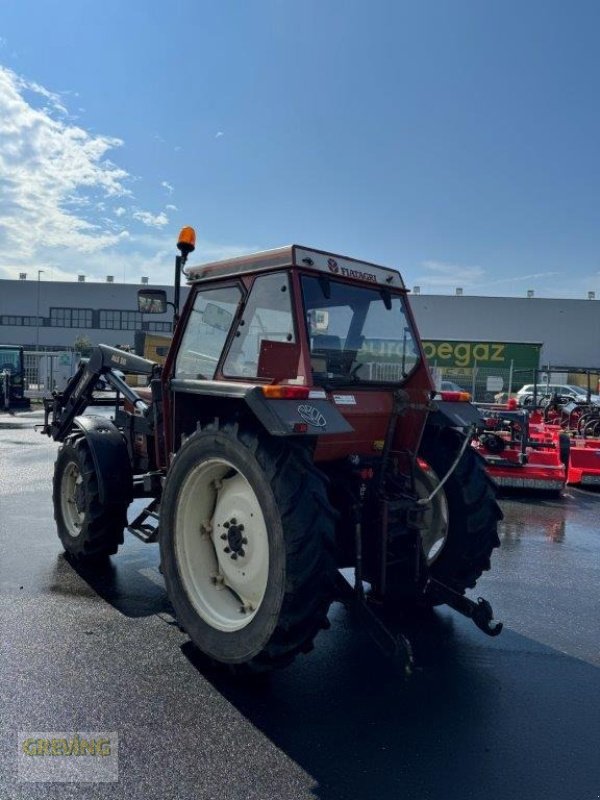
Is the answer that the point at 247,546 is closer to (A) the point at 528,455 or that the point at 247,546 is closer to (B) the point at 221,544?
(B) the point at 221,544

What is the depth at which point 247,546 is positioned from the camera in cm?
350

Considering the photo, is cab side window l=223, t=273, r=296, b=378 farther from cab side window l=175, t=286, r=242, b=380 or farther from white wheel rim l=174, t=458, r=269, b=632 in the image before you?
white wheel rim l=174, t=458, r=269, b=632

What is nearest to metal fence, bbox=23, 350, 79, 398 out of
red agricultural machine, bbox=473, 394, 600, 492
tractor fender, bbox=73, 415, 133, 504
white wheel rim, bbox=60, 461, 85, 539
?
red agricultural machine, bbox=473, 394, 600, 492

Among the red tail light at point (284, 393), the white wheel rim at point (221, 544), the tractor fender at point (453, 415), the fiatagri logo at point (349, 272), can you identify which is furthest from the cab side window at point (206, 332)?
the tractor fender at point (453, 415)

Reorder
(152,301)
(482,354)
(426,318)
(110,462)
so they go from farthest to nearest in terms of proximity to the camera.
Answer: (426,318)
(482,354)
(110,462)
(152,301)

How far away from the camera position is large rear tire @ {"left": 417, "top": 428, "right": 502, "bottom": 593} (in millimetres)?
4004

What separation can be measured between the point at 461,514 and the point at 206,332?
2085 millimetres

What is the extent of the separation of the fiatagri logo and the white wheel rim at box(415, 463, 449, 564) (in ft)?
4.59

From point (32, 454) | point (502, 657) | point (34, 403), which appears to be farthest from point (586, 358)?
point (502, 657)

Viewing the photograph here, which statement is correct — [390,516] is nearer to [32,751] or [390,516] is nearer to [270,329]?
[270,329]

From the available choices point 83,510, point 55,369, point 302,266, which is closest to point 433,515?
point 302,266

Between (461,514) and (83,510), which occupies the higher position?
(461,514)

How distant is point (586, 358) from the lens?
49062 mm

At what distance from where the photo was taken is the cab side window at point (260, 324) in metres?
3.57
